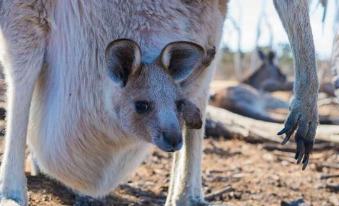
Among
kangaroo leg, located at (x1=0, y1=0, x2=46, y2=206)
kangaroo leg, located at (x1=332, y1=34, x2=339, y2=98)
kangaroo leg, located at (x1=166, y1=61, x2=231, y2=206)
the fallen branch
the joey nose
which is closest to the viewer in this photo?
the joey nose

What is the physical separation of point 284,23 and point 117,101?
41.1 inches

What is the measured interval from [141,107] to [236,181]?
2121 millimetres

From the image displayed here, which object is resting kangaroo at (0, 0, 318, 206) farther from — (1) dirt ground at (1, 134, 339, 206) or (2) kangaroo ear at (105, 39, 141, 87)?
(1) dirt ground at (1, 134, 339, 206)

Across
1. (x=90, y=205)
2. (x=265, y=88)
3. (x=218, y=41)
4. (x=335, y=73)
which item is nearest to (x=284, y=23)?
(x=218, y=41)

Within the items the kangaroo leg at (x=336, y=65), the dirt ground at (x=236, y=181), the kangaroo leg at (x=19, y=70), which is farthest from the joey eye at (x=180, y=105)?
the kangaroo leg at (x=336, y=65)

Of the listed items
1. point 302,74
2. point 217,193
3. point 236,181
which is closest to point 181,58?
point 302,74

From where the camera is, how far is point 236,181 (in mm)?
4629

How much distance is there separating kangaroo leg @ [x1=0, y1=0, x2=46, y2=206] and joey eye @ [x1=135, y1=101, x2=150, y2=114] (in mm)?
677

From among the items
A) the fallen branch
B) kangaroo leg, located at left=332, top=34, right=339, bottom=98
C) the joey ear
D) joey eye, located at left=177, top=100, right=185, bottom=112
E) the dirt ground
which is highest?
kangaroo leg, located at left=332, top=34, right=339, bottom=98

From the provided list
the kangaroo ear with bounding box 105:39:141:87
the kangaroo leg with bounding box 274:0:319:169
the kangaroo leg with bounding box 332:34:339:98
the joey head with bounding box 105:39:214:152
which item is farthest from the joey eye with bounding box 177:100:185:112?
the kangaroo leg with bounding box 332:34:339:98

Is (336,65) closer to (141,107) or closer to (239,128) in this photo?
(141,107)

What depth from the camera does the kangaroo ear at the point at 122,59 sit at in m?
2.62

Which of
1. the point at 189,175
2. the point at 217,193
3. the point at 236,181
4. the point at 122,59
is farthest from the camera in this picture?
the point at 236,181

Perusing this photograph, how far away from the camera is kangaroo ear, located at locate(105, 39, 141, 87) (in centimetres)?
262
